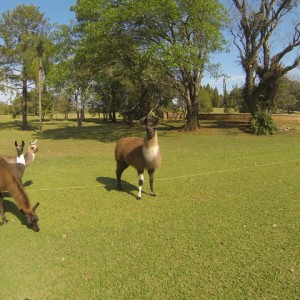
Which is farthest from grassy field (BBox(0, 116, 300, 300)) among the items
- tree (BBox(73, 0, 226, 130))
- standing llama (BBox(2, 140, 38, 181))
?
tree (BBox(73, 0, 226, 130))

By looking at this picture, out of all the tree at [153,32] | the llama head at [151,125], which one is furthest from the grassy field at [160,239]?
the tree at [153,32]

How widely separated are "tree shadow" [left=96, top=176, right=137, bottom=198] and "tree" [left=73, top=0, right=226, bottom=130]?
11.2 metres

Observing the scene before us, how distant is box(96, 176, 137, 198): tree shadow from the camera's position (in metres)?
9.27

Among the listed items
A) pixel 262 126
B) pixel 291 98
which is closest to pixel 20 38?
pixel 262 126

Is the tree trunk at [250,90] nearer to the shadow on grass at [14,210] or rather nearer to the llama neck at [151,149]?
the llama neck at [151,149]

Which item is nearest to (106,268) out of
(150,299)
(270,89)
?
(150,299)

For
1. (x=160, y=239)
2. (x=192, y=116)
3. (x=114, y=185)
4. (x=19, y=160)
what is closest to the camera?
(x=160, y=239)

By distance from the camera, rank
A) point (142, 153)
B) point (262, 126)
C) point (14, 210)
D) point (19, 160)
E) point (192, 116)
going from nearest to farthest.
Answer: point (14, 210), point (142, 153), point (19, 160), point (262, 126), point (192, 116)

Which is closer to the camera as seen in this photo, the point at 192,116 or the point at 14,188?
the point at 14,188

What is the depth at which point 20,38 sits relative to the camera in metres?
34.9

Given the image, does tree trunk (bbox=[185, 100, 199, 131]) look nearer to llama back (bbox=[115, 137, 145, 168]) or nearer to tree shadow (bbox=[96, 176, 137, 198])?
tree shadow (bbox=[96, 176, 137, 198])

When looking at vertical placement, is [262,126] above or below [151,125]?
below

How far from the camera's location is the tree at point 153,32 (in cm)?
2033

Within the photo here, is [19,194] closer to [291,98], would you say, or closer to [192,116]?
[192,116]
